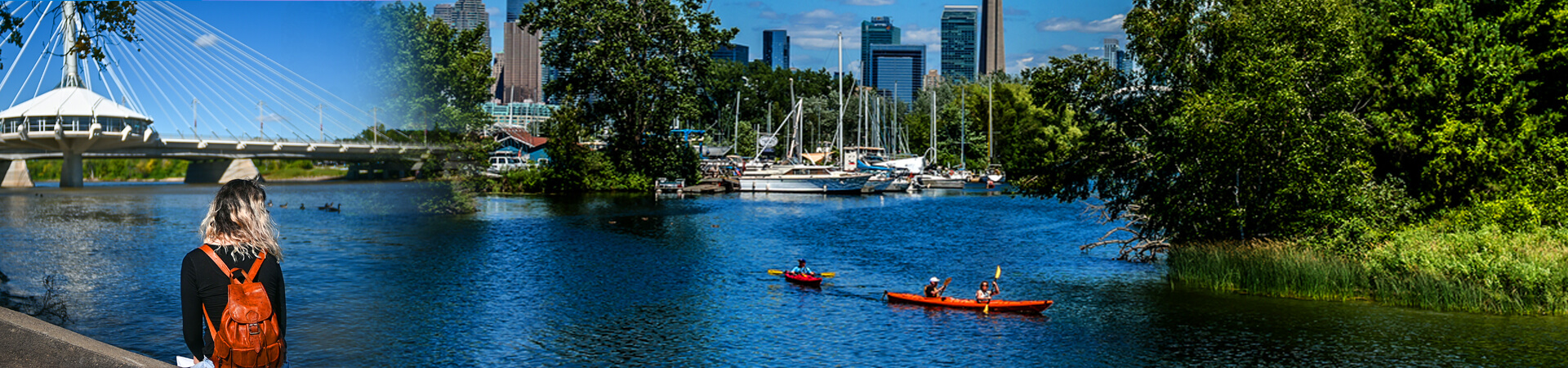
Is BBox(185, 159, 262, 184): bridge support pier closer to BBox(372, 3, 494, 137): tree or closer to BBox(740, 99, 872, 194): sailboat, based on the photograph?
BBox(372, 3, 494, 137): tree

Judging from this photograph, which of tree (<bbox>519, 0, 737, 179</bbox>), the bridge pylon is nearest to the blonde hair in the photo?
the bridge pylon

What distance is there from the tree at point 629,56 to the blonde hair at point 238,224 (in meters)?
72.3

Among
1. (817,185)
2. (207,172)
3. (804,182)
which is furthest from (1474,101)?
(207,172)

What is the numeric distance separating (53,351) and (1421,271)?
26.3 metres

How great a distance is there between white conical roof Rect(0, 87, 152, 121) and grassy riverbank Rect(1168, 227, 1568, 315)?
123 ft

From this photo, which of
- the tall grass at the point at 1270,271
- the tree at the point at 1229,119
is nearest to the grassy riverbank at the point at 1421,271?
the tall grass at the point at 1270,271

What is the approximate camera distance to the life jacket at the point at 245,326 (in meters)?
6.27

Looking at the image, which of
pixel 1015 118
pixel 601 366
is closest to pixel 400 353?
pixel 601 366

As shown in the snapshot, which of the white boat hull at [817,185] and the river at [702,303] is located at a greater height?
the white boat hull at [817,185]

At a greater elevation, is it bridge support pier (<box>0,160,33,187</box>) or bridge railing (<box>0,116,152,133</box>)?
bridge railing (<box>0,116,152,133</box>)

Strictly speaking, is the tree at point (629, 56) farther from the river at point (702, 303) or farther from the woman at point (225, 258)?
the woman at point (225, 258)

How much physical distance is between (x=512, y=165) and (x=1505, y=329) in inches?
3144

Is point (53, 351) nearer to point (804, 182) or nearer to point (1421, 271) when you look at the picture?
point (1421, 271)

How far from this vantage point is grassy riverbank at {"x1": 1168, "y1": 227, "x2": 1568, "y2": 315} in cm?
2256
